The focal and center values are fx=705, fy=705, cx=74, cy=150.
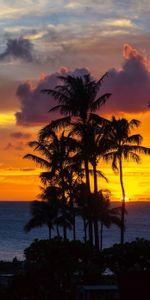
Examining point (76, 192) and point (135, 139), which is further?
point (76, 192)

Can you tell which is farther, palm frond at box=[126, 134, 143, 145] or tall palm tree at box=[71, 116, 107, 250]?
palm frond at box=[126, 134, 143, 145]

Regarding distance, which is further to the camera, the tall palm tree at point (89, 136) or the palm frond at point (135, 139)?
the palm frond at point (135, 139)

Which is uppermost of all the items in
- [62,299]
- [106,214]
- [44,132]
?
[44,132]

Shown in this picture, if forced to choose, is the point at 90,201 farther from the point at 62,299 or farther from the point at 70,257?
the point at 62,299

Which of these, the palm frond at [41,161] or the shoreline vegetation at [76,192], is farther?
the palm frond at [41,161]

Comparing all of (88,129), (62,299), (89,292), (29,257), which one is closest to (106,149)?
(88,129)

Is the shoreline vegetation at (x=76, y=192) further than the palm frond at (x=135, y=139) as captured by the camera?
No

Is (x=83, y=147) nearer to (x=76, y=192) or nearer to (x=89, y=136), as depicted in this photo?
(x=89, y=136)

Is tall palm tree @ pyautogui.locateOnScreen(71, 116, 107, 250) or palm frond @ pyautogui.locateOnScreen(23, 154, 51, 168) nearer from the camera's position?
tall palm tree @ pyautogui.locateOnScreen(71, 116, 107, 250)

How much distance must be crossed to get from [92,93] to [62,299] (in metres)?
17.7

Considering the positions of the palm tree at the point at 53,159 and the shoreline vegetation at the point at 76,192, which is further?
the palm tree at the point at 53,159

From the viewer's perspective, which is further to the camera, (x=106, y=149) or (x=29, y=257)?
(x=106, y=149)

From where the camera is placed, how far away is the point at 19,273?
3991 centimetres

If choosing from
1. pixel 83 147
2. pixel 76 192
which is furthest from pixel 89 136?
pixel 76 192
